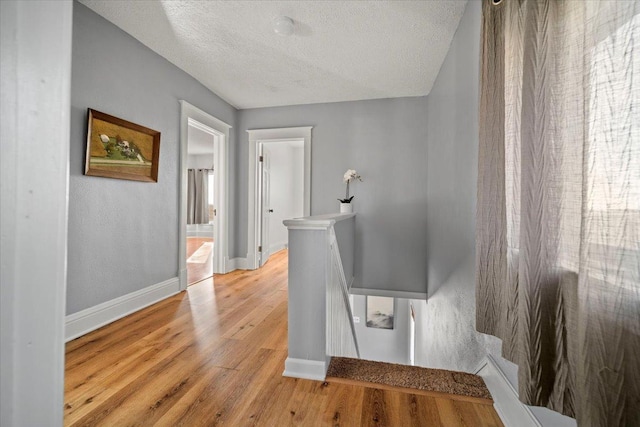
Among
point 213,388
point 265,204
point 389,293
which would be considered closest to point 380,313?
point 389,293

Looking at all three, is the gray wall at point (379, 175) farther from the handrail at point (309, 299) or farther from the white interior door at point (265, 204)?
the handrail at point (309, 299)

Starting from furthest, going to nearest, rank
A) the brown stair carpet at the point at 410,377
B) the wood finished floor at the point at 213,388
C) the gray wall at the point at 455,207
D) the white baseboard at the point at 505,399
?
the gray wall at the point at 455,207 < the brown stair carpet at the point at 410,377 < the wood finished floor at the point at 213,388 < the white baseboard at the point at 505,399

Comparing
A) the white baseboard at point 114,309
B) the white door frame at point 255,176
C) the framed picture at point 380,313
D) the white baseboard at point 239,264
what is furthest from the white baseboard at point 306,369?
the framed picture at point 380,313

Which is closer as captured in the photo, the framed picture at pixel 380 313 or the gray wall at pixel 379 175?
the gray wall at pixel 379 175

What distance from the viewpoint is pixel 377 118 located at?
393 cm

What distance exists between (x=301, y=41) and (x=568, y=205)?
8.16ft

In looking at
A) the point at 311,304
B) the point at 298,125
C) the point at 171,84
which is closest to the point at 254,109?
the point at 298,125

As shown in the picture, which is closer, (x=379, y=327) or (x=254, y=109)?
(x=254, y=109)

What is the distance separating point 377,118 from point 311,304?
308 centimetres

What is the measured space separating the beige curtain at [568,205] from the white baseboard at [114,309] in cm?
263

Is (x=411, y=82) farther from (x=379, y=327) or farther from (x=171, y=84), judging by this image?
(x=379, y=327)

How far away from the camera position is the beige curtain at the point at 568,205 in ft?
1.95

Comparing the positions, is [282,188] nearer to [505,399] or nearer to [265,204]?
[265,204]

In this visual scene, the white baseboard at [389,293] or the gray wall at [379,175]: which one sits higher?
the gray wall at [379,175]
